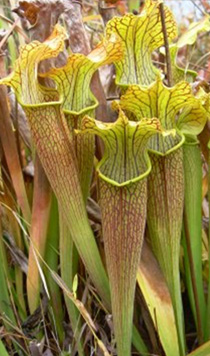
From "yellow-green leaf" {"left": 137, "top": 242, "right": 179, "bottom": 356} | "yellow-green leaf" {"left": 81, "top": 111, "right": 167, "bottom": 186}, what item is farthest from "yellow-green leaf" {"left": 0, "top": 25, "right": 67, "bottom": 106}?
"yellow-green leaf" {"left": 137, "top": 242, "right": 179, "bottom": 356}

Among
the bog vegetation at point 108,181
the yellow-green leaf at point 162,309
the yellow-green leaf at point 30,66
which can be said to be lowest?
the yellow-green leaf at point 162,309

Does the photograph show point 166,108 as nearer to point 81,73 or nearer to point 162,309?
point 81,73

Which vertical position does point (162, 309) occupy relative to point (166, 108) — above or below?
below

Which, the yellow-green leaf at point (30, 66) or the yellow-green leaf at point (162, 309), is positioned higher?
the yellow-green leaf at point (30, 66)

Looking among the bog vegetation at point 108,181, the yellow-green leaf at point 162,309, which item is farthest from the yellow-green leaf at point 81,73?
the yellow-green leaf at point 162,309

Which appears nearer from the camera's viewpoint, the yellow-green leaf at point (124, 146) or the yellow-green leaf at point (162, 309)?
the yellow-green leaf at point (124, 146)

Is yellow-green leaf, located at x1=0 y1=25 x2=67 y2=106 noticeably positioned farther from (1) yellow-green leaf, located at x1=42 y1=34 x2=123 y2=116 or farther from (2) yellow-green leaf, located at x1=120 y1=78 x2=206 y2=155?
(2) yellow-green leaf, located at x1=120 y1=78 x2=206 y2=155

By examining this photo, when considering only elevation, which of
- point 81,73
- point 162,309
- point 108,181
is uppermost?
point 81,73

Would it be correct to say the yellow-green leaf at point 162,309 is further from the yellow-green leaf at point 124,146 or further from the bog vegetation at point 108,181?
the yellow-green leaf at point 124,146

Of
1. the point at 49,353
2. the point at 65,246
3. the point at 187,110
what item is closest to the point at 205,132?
the point at 187,110

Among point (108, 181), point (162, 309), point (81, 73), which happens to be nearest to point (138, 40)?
point (81, 73)
